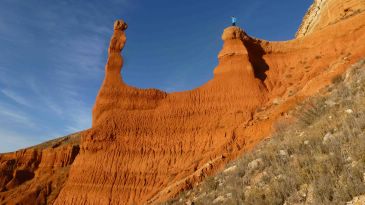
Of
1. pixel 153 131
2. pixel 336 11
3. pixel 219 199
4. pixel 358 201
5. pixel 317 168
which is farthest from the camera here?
pixel 336 11

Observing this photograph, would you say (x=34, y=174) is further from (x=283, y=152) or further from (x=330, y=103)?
(x=283, y=152)

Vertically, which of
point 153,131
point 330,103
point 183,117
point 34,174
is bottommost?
point 330,103

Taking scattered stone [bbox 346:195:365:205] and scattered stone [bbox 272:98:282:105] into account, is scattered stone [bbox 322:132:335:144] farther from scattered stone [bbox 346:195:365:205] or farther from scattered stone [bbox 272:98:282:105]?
scattered stone [bbox 272:98:282:105]

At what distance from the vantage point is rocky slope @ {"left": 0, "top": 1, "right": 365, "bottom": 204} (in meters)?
31.7

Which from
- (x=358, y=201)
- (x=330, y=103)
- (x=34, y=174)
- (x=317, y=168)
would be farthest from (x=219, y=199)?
(x=34, y=174)

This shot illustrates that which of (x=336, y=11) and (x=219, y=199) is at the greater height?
(x=336, y=11)

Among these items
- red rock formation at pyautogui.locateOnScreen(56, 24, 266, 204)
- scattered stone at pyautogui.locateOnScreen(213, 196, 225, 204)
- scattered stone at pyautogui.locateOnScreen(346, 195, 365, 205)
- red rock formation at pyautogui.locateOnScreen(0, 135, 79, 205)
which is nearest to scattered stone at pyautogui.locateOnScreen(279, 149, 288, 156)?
scattered stone at pyautogui.locateOnScreen(213, 196, 225, 204)

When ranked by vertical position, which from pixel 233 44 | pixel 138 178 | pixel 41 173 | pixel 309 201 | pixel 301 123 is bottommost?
pixel 309 201

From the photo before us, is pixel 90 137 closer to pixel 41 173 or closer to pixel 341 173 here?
pixel 41 173

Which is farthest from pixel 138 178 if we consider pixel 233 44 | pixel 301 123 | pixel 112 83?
pixel 301 123

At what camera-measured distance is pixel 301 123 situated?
13.5m

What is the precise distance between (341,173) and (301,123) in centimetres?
688

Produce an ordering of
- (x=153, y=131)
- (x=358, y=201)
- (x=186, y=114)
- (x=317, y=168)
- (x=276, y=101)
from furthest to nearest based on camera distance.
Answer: (x=186, y=114) → (x=153, y=131) → (x=276, y=101) → (x=317, y=168) → (x=358, y=201)

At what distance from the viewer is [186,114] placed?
114 ft
